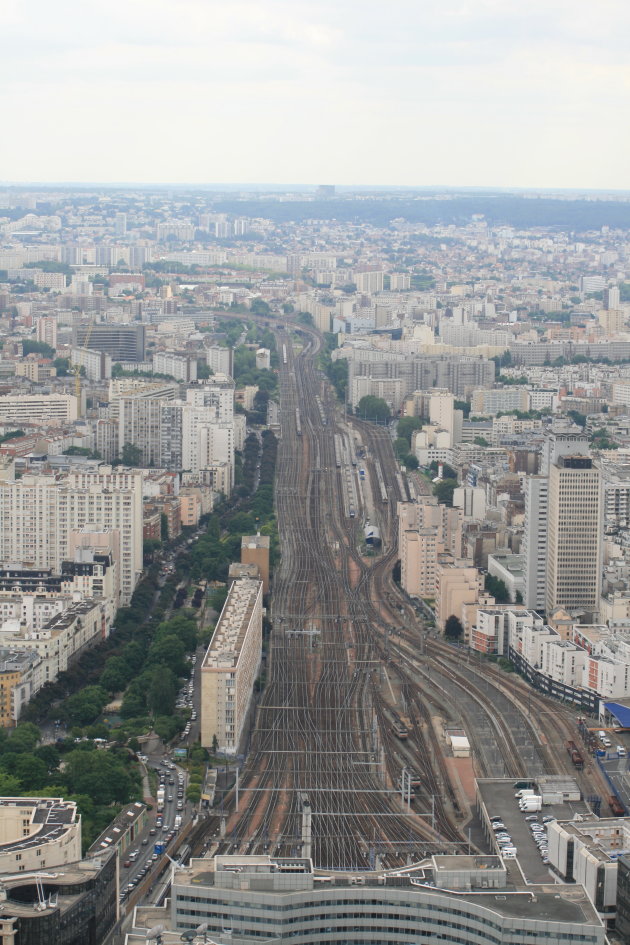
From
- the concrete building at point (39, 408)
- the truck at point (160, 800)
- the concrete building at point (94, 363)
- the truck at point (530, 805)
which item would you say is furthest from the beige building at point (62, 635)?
the concrete building at point (94, 363)

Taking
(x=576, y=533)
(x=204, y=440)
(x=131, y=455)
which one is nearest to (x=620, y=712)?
(x=576, y=533)

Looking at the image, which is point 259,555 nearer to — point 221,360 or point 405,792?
point 405,792

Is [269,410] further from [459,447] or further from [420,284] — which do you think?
[420,284]

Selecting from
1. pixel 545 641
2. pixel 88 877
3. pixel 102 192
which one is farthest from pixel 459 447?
pixel 102 192

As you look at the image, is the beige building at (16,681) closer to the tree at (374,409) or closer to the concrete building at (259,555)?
the concrete building at (259,555)

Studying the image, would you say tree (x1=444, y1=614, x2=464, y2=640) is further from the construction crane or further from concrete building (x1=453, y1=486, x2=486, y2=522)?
the construction crane
